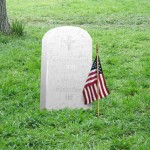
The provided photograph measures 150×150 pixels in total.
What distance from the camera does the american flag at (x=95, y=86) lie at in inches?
228

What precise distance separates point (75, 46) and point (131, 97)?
124cm

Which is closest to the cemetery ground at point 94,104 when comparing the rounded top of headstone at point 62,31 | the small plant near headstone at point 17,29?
the small plant near headstone at point 17,29

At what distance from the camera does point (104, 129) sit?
17.5ft

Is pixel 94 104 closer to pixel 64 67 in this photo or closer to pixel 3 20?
pixel 64 67

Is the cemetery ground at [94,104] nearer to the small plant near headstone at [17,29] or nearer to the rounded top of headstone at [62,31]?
the small plant near headstone at [17,29]

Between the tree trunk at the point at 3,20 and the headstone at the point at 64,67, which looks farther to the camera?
the tree trunk at the point at 3,20

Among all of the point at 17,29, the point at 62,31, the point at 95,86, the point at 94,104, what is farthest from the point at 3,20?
the point at 95,86

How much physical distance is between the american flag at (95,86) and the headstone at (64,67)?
0.14 meters

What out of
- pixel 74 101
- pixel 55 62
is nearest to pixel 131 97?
pixel 74 101

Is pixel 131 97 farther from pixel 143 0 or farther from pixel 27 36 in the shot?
pixel 143 0

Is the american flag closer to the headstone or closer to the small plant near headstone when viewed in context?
the headstone

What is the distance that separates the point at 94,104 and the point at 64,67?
0.76 metres

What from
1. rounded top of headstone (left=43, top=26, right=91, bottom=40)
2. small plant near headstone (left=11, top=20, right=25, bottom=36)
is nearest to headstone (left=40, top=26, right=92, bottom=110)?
rounded top of headstone (left=43, top=26, right=91, bottom=40)

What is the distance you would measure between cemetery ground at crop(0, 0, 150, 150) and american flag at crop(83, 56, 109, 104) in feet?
0.78
